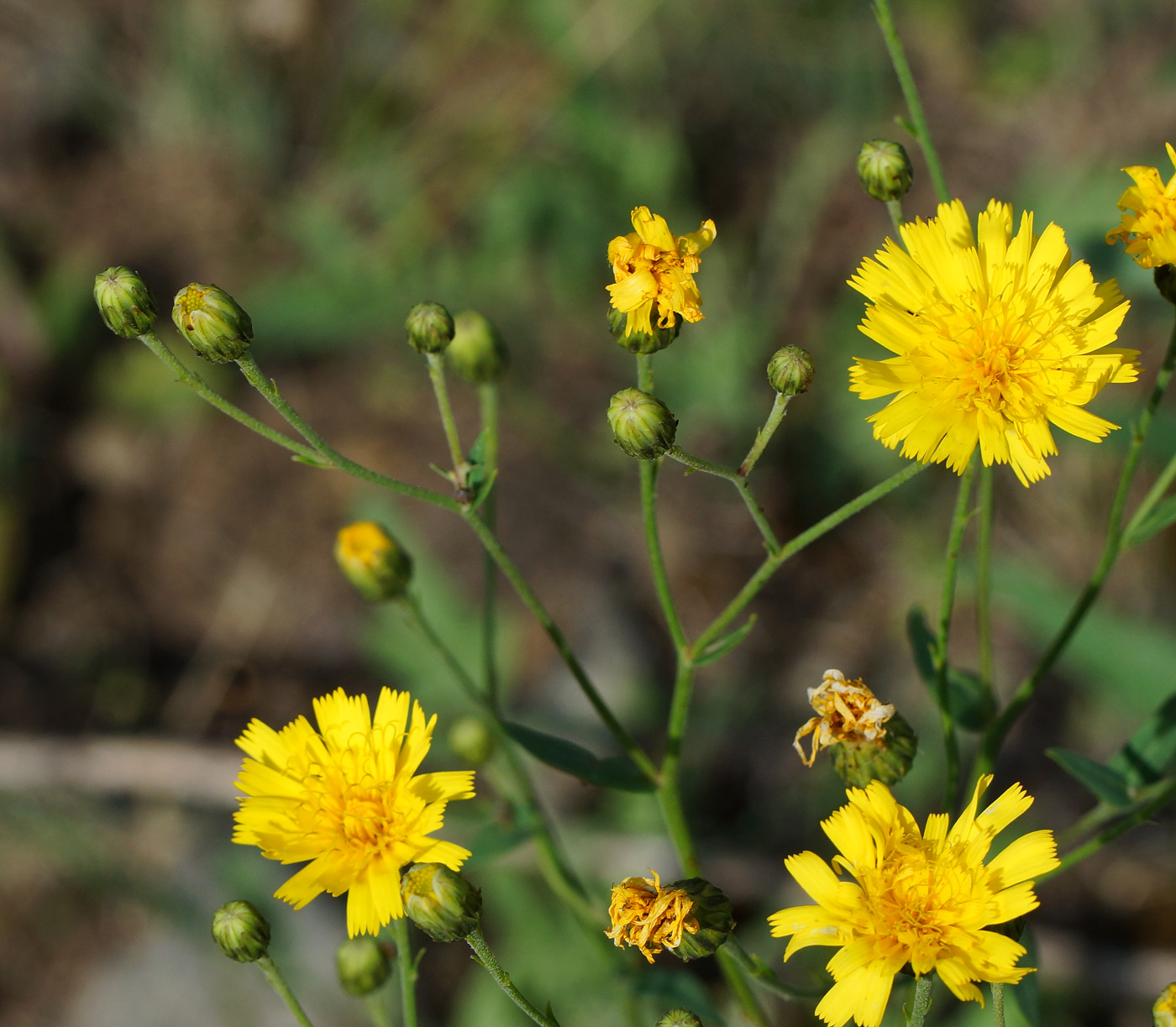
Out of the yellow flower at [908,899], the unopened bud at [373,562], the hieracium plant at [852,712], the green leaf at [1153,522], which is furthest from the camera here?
the unopened bud at [373,562]

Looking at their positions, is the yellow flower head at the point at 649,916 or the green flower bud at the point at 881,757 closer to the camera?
the yellow flower head at the point at 649,916

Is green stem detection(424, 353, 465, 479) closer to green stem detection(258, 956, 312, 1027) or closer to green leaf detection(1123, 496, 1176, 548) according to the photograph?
green stem detection(258, 956, 312, 1027)

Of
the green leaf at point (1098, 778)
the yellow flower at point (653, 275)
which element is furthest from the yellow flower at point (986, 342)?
the green leaf at point (1098, 778)

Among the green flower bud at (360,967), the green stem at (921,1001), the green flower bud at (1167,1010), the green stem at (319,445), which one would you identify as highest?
the green stem at (319,445)

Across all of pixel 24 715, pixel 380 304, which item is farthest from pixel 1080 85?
pixel 24 715

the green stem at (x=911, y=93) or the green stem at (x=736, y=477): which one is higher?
the green stem at (x=911, y=93)

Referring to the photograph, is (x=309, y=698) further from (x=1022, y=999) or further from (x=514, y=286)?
(x=1022, y=999)

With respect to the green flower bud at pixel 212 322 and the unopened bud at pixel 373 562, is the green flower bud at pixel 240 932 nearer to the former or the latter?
the unopened bud at pixel 373 562

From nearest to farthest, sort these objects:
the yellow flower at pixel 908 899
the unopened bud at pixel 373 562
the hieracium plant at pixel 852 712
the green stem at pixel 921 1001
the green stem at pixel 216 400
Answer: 1. the green stem at pixel 921 1001
2. the yellow flower at pixel 908 899
3. the hieracium plant at pixel 852 712
4. the green stem at pixel 216 400
5. the unopened bud at pixel 373 562
